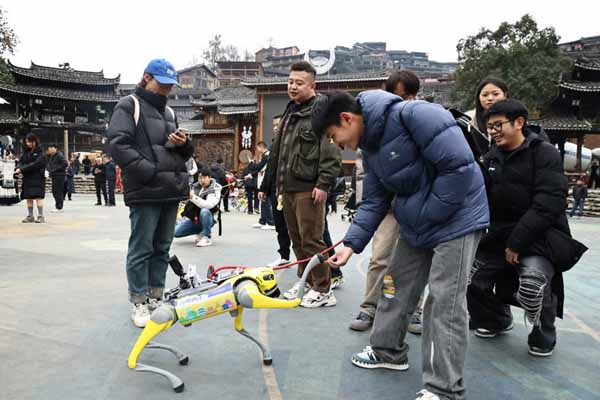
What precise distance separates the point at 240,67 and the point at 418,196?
53105 millimetres

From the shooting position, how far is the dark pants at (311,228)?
4.05 m

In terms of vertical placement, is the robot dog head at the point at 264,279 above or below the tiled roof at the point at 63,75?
below

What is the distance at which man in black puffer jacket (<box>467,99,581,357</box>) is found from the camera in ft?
9.55

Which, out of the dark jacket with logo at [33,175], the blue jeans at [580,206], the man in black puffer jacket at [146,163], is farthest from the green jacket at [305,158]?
the blue jeans at [580,206]

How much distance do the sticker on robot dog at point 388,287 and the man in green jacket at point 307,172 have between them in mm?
1357

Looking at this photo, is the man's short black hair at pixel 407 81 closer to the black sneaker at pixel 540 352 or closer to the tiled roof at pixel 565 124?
the black sneaker at pixel 540 352

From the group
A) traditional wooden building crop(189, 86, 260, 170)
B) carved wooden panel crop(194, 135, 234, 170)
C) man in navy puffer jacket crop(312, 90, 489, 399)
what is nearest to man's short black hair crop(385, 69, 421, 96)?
man in navy puffer jacket crop(312, 90, 489, 399)

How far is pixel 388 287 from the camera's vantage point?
269 cm

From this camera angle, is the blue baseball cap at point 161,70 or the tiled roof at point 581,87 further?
the tiled roof at point 581,87

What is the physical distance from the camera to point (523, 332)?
3643 mm

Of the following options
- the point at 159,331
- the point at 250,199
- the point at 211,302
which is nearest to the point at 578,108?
the point at 250,199

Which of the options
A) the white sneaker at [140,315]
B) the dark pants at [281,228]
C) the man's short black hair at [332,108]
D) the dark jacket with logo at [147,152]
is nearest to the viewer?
the man's short black hair at [332,108]

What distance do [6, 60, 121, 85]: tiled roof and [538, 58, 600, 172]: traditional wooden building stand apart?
33.7 meters

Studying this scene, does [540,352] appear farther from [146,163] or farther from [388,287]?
[146,163]
